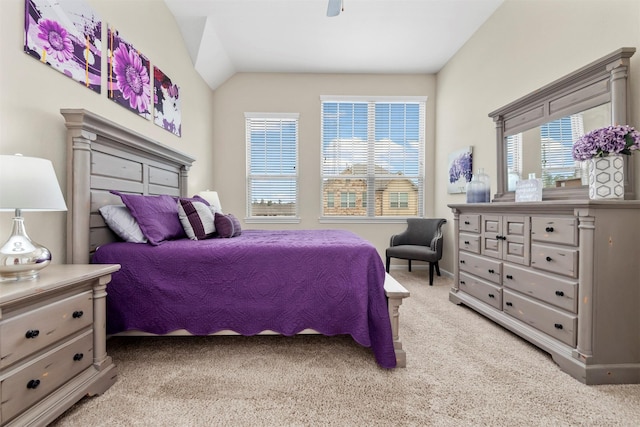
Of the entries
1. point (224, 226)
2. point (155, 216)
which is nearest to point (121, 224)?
point (155, 216)

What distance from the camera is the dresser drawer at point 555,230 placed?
1.77 meters

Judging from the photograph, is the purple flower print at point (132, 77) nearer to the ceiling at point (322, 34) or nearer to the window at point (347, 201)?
the ceiling at point (322, 34)

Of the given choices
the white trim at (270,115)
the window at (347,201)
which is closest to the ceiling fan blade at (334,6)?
the white trim at (270,115)

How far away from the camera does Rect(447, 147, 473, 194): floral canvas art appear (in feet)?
12.1

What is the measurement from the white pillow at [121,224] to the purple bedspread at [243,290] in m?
0.13

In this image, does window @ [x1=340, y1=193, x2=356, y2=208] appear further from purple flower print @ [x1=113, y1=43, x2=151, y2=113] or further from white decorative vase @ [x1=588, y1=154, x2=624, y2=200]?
white decorative vase @ [x1=588, y1=154, x2=624, y2=200]

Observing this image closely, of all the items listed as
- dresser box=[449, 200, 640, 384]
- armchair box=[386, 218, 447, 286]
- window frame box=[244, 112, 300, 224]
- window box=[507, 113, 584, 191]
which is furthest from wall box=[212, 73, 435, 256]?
dresser box=[449, 200, 640, 384]

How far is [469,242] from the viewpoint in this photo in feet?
9.37

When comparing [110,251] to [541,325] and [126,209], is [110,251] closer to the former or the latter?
[126,209]

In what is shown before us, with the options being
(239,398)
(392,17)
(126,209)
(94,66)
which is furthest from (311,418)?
(392,17)

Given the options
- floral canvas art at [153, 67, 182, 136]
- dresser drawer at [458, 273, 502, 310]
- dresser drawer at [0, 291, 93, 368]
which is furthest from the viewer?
floral canvas art at [153, 67, 182, 136]

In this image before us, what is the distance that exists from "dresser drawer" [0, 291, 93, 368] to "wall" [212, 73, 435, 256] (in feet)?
10.7

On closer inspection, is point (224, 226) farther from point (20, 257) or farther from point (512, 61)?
point (512, 61)

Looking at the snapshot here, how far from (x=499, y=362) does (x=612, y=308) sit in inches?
27.7
